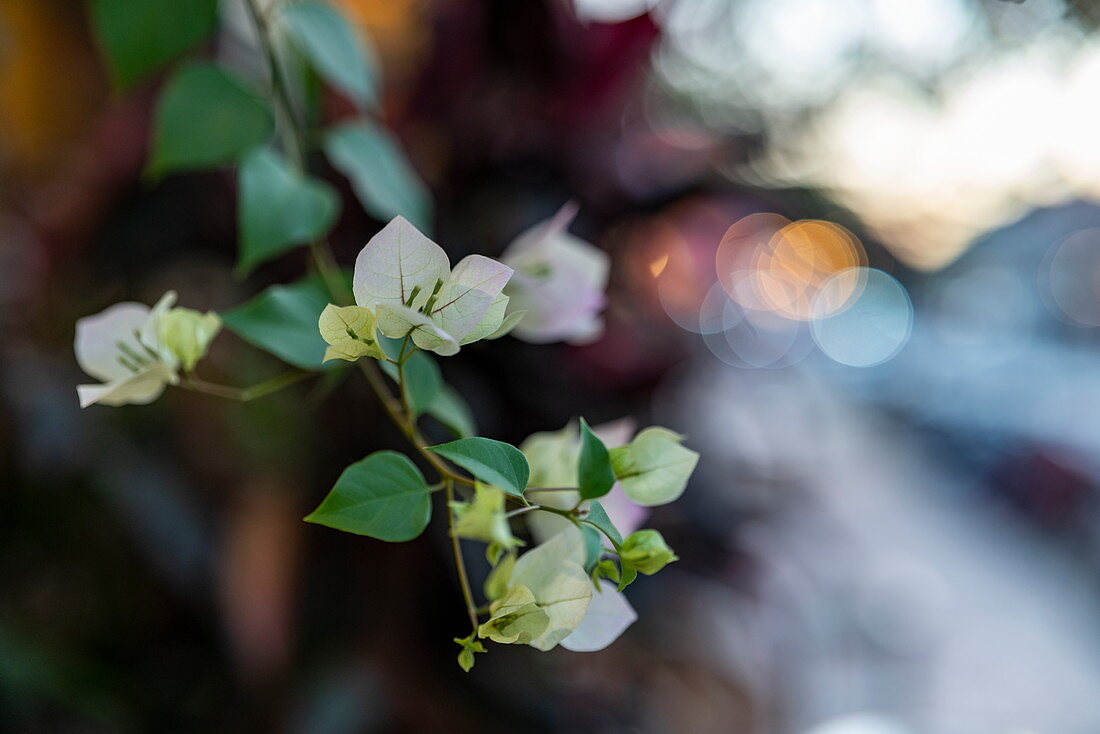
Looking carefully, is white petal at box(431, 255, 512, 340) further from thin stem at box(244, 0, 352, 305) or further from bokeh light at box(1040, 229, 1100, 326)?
bokeh light at box(1040, 229, 1100, 326)

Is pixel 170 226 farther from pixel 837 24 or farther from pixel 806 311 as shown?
pixel 806 311

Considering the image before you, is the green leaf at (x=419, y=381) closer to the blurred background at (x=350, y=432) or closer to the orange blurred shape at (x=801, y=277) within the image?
the blurred background at (x=350, y=432)

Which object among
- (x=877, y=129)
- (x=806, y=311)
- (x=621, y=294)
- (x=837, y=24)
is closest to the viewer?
(x=621, y=294)

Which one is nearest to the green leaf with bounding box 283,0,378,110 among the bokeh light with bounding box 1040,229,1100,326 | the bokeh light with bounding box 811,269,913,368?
the bokeh light with bounding box 1040,229,1100,326

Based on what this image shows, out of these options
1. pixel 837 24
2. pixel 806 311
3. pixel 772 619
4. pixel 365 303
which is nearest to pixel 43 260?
pixel 365 303

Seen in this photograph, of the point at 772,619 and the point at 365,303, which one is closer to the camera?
the point at 365,303

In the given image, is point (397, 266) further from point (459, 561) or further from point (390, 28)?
point (390, 28)

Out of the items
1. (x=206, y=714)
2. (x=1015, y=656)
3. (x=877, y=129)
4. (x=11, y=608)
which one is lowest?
(x=1015, y=656)
